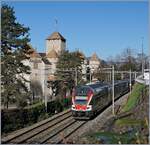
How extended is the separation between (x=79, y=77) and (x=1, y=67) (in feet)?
82.4

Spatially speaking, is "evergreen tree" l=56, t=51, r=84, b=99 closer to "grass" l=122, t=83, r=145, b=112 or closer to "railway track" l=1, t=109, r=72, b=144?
"grass" l=122, t=83, r=145, b=112

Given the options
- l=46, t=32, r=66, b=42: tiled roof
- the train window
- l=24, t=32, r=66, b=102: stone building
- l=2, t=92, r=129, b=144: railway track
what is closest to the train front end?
the train window

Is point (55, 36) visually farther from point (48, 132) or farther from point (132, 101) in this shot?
point (48, 132)

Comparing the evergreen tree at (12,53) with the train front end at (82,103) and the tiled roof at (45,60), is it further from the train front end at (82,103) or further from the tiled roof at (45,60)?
the tiled roof at (45,60)

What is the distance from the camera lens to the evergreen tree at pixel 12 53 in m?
42.3

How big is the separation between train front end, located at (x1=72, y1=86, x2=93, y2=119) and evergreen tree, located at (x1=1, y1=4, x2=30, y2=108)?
29.0 feet

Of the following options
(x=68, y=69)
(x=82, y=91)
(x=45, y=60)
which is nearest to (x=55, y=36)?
(x=45, y=60)

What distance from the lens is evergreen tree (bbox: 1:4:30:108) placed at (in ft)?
139

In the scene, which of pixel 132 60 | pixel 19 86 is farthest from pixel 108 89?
pixel 132 60

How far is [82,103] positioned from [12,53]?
1364cm

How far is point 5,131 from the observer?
28859 mm

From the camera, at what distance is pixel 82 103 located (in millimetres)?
34219

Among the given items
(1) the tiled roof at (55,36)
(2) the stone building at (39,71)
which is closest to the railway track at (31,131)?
(2) the stone building at (39,71)

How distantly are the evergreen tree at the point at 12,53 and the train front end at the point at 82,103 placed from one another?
8.84 m
